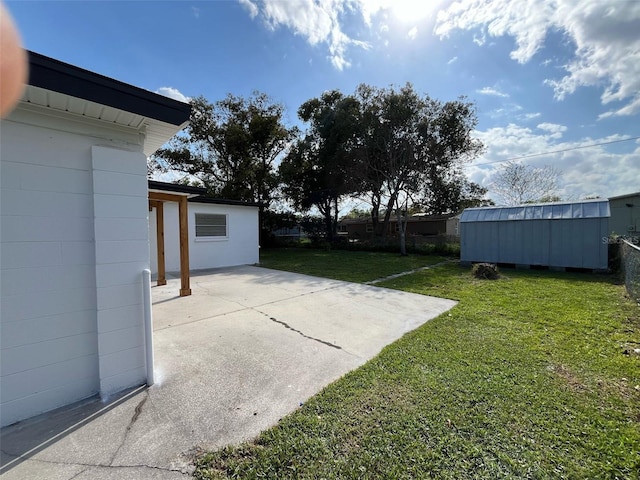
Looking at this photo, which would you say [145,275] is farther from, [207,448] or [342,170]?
[342,170]

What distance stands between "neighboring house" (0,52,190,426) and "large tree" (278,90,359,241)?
15.5m

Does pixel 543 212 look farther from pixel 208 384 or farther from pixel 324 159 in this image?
pixel 324 159

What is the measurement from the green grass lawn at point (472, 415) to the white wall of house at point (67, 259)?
1.44 metres

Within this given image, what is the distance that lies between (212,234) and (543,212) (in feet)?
39.7

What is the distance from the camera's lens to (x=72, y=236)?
7.10 ft

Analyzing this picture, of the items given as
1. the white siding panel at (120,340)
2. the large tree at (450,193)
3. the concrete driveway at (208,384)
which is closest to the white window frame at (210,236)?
Result: the concrete driveway at (208,384)

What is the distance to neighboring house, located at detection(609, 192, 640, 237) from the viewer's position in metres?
16.1

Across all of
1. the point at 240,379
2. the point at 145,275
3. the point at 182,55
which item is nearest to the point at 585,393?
the point at 240,379

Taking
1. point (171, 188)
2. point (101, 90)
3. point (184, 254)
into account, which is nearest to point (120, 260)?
point (101, 90)

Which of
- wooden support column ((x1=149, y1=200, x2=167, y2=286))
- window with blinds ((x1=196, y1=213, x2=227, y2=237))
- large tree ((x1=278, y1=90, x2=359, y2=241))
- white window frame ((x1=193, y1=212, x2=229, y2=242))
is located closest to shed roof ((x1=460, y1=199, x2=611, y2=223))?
large tree ((x1=278, y1=90, x2=359, y2=241))

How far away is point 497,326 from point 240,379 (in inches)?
145

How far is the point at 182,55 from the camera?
729 centimetres

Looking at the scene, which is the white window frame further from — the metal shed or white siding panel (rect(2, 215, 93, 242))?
the metal shed

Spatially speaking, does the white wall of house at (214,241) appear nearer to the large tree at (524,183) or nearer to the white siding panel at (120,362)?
the white siding panel at (120,362)
